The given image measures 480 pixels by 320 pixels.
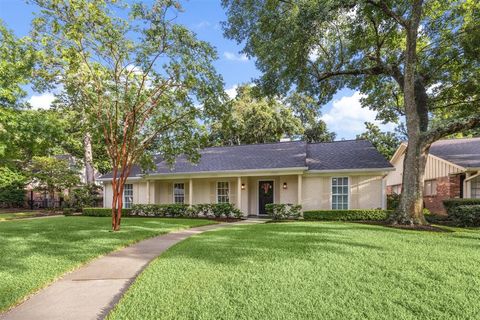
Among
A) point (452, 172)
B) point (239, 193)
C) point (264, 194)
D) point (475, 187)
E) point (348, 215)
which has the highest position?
point (452, 172)

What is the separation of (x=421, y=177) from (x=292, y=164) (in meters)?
5.68

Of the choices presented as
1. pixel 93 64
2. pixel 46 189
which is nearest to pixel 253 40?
pixel 93 64

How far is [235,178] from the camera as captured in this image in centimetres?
1669

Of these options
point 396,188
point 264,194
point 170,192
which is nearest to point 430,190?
point 396,188

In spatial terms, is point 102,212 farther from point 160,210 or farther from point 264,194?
point 264,194

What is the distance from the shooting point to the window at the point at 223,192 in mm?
16906

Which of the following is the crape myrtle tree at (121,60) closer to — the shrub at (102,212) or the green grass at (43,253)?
the green grass at (43,253)

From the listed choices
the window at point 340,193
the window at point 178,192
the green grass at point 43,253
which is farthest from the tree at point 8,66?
the window at point 340,193

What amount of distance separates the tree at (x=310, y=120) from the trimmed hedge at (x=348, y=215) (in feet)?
61.5

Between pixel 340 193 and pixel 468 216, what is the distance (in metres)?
5.06

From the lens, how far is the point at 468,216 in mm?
11547

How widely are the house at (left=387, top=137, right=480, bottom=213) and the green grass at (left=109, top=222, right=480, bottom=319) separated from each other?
10.1 meters

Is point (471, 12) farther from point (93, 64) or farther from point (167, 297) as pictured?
point (167, 297)

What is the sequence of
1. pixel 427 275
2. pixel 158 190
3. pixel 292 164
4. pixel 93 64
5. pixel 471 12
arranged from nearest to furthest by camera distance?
pixel 427 275 → pixel 93 64 → pixel 471 12 → pixel 292 164 → pixel 158 190
